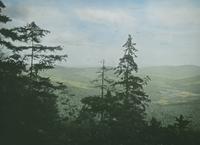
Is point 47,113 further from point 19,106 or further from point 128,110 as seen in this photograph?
point 128,110

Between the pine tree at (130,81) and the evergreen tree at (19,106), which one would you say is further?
the pine tree at (130,81)

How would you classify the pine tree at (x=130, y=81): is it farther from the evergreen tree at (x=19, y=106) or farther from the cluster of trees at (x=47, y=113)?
the evergreen tree at (x=19, y=106)

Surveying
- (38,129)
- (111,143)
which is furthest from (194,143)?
(38,129)

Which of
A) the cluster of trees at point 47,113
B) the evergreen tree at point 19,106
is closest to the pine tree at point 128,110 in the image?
the cluster of trees at point 47,113

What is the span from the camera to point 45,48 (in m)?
30.2

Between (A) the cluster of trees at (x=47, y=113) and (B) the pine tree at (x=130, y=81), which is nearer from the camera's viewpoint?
(A) the cluster of trees at (x=47, y=113)

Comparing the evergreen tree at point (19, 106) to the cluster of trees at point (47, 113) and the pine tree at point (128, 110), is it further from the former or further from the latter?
the pine tree at point (128, 110)

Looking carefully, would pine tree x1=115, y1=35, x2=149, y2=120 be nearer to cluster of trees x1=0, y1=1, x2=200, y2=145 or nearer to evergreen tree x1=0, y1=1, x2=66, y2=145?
cluster of trees x1=0, y1=1, x2=200, y2=145

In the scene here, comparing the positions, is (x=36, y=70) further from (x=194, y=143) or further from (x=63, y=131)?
(x=194, y=143)

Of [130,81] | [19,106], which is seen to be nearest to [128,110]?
[130,81]

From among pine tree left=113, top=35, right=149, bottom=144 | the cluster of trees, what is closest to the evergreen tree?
the cluster of trees

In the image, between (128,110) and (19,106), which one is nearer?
(19,106)

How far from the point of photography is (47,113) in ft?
91.2

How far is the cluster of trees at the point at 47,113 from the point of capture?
84.7ft
